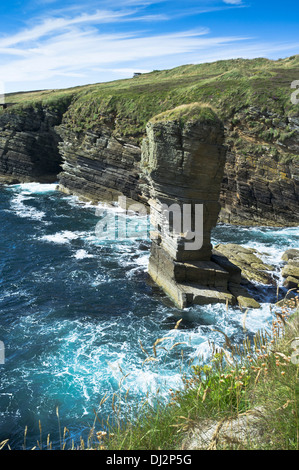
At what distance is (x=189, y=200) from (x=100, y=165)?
27428 mm

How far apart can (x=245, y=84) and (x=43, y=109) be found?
3510 cm

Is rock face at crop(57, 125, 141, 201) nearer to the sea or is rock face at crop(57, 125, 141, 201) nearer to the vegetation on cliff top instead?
the vegetation on cliff top

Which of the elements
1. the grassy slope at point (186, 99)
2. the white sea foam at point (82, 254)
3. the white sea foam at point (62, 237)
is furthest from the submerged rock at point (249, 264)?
the grassy slope at point (186, 99)

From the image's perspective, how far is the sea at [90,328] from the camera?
12.0 m

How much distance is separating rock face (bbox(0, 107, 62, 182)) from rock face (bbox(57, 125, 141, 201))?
9138 mm

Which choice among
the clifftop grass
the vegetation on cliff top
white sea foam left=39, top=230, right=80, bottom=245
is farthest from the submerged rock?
white sea foam left=39, top=230, right=80, bottom=245

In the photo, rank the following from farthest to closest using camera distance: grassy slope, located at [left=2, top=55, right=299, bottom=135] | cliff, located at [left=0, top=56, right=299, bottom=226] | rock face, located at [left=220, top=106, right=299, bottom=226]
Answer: grassy slope, located at [left=2, top=55, right=299, bottom=135] → cliff, located at [left=0, top=56, right=299, bottom=226] → rock face, located at [left=220, top=106, right=299, bottom=226]

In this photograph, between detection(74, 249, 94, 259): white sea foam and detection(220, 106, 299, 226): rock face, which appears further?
detection(220, 106, 299, 226): rock face

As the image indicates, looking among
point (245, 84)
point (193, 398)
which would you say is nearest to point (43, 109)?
point (245, 84)

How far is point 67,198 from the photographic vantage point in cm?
4809

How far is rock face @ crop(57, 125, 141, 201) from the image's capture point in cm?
4362

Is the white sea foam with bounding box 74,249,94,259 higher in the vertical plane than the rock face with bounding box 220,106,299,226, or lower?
lower

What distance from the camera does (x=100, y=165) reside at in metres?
45.7

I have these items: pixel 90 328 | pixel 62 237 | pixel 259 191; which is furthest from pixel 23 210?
pixel 90 328
